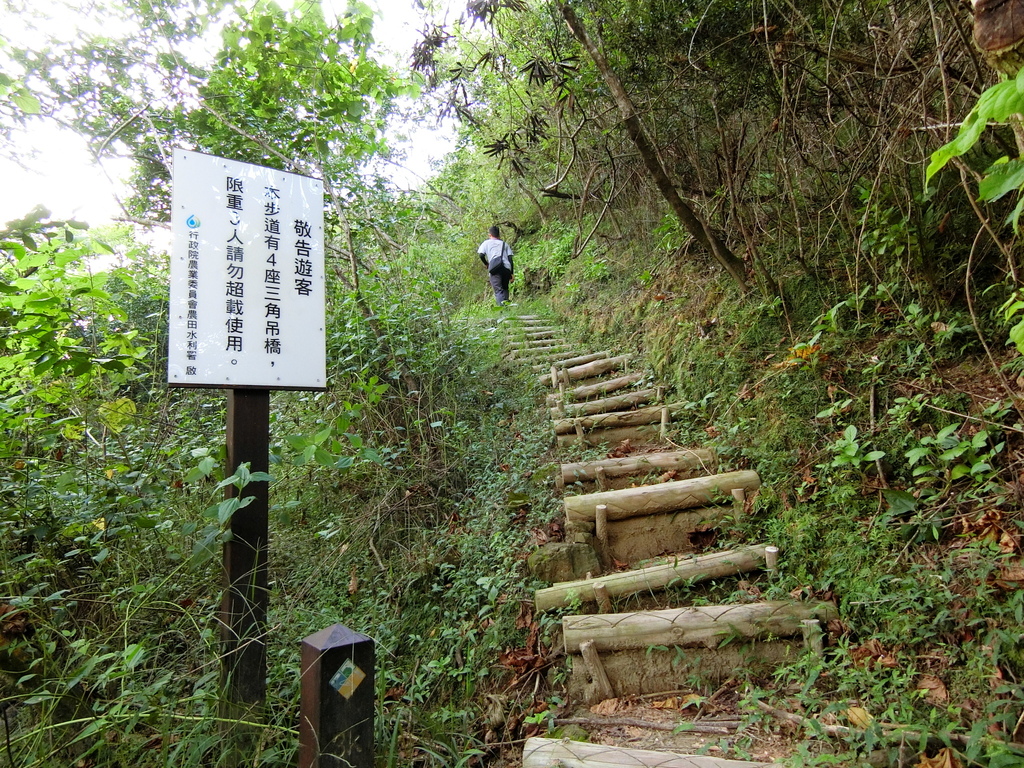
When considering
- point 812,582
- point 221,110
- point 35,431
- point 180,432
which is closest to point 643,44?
point 221,110

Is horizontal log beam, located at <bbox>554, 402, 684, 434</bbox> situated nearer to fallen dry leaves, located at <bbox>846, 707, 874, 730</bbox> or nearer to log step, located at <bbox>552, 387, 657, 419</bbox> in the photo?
log step, located at <bbox>552, 387, 657, 419</bbox>

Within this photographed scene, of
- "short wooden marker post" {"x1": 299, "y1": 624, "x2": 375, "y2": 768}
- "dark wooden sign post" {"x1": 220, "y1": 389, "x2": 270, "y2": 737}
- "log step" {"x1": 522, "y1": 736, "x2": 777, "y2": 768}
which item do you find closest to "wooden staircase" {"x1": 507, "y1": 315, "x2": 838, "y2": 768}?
"log step" {"x1": 522, "y1": 736, "x2": 777, "y2": 768}

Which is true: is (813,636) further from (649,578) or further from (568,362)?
(568,362)

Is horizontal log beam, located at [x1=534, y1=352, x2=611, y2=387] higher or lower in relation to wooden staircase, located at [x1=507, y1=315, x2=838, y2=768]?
higher

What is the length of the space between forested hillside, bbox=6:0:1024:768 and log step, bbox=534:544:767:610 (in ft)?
0.51

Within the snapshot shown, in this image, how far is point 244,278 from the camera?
264cm

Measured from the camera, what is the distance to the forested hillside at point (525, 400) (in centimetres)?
224

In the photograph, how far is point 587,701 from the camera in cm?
274

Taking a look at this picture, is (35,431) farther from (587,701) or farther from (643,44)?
(643,44)

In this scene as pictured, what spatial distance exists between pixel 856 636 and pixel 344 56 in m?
5.31

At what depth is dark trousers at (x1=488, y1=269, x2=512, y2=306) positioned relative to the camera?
9352 millimetres

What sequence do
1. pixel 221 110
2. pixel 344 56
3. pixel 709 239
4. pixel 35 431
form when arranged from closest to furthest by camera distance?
pixel 35 431
pixel 709 239
pixel 344 56
pixel 221 110

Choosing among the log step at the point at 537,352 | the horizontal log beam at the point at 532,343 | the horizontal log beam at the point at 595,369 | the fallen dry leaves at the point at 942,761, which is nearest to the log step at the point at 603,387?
the horizontal log beam at the point at 595,369

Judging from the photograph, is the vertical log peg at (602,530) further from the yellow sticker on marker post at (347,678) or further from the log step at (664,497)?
the yellow sticker on marker post at (347,678)
